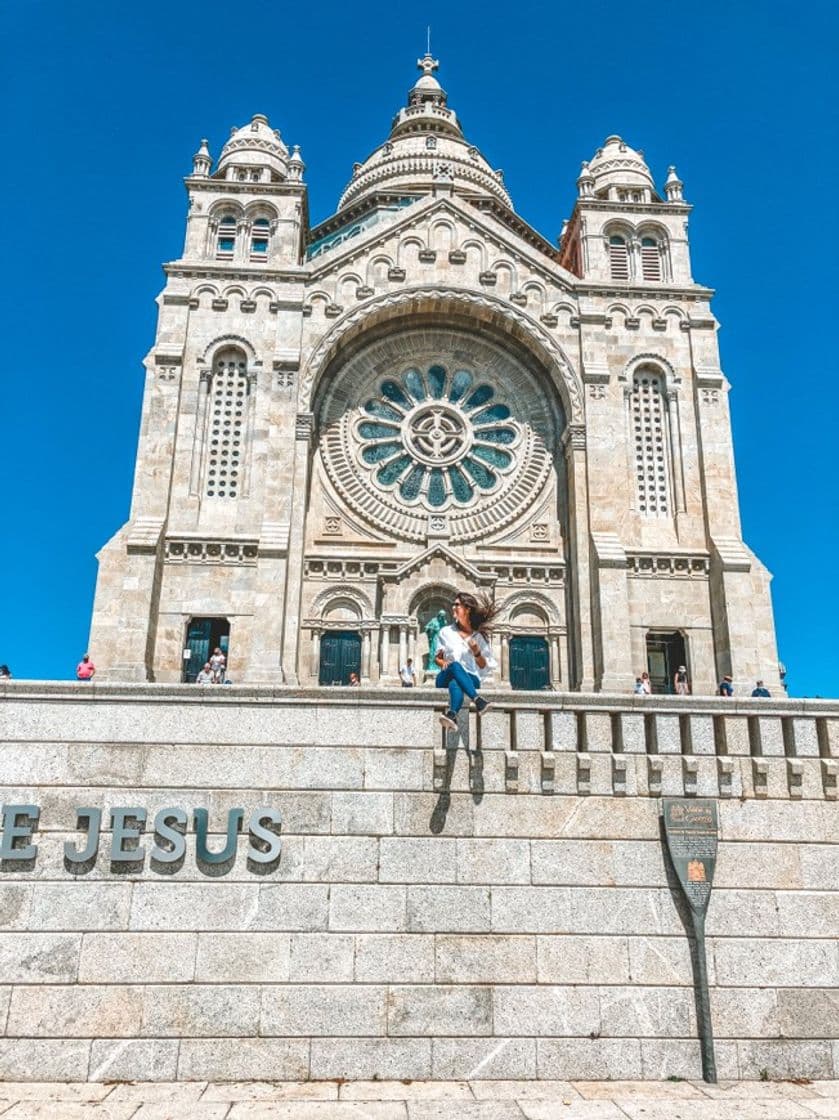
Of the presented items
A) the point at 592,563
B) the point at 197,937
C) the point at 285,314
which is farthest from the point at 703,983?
the point at 285,314

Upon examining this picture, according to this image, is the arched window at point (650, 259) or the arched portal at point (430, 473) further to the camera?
the arched window at point (650, 259)

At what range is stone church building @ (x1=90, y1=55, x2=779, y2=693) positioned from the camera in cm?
2747

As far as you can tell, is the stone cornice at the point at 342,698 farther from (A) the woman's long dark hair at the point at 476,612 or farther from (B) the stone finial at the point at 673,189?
(B) the stone finial at the point at 673,189

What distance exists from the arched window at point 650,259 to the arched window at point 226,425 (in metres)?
15.4

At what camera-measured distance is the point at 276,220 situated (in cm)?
3303

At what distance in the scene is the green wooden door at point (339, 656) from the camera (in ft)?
91.1

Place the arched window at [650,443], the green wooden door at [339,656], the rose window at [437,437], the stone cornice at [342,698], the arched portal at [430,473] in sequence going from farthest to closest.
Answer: the rose window at [437,437] < the arched window at [650,443] < the arched portal at [430,473] < the green wooden door at [339,656] < the stone cornice at [342,698]

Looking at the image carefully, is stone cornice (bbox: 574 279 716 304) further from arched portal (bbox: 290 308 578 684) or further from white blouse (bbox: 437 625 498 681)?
white blouse (bbox: 437 625 498 681)

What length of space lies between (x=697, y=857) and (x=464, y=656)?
4416mm

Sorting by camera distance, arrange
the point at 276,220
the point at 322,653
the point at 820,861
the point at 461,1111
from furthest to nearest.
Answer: the point at 276,220
the point at 322,653
the point at 820,861
the point at 461,1111

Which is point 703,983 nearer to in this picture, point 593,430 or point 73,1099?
point 73,1099

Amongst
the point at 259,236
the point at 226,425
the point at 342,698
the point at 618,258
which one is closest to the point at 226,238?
the point at 259,236

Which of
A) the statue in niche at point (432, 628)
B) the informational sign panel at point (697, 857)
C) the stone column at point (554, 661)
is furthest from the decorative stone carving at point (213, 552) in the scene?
the informational sign panel at point (697, 857)

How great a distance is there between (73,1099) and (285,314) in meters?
25.2
